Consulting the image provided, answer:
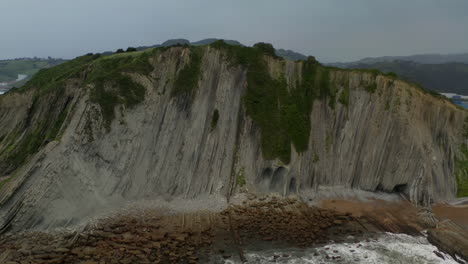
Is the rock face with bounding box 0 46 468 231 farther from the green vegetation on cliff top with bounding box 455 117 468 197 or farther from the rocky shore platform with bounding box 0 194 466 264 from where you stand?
the rocky shore platform with bounding box 0 194 466 264

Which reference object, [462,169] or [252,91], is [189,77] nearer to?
[252,91]

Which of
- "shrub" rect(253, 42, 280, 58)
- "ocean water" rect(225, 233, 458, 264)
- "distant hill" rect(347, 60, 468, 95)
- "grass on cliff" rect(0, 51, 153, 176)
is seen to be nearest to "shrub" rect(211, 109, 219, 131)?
"grass on cliff" rect(0, 51, 153, 176)

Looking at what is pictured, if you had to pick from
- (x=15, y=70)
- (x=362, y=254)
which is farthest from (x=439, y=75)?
(x=15, y=70)

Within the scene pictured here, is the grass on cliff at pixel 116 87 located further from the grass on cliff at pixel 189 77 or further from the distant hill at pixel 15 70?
the distant hill at pixel 15 70

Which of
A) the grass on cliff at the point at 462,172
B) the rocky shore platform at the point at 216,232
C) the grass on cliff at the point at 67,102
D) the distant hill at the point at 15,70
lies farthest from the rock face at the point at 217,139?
the distant hill at the point at 15,70

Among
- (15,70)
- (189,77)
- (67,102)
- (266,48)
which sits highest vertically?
A: (15,70)

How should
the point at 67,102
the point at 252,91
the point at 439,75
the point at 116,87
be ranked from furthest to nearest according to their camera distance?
the point at 439,75
the point at 252,91
the point at 67,102
the point at 116,87
